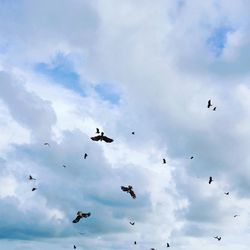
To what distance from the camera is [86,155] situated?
70125 millimetres

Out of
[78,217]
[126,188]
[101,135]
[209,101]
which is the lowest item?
[78,217]

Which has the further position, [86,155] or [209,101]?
[86,155]

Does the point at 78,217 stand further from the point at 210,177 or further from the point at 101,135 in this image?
the point at 210,177

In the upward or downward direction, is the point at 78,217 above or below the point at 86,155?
below

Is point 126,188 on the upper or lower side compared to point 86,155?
lower

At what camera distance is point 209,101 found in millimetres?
63406

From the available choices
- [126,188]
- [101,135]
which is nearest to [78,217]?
[126,188]

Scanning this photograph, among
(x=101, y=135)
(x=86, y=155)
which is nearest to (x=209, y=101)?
(x=101, y=135)

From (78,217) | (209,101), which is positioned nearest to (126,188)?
(78,217)

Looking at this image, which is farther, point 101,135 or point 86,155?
point 86,155

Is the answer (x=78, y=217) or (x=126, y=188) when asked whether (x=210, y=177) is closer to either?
→ (x=126, y=188)

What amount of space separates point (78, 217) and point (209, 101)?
22.9 meters

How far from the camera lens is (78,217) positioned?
62.8 m

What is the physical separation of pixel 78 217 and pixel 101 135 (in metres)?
11.3
